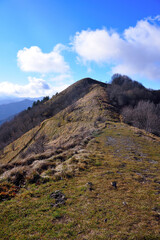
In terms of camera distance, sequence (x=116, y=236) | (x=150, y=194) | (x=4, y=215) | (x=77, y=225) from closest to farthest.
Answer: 1. (x=116, y=236)
2. (x=77, y=225)
3. (x=4, y=215)
4. (x=150, y=194)

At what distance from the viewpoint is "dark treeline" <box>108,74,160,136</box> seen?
1752 inches

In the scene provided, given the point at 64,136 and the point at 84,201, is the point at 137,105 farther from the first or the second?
the point at 84,201

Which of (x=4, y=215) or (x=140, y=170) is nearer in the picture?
(x=4, y=215)

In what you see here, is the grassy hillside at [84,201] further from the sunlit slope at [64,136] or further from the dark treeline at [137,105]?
the dark treeline at [137,105]

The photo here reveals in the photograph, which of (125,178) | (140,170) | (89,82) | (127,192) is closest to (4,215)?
(127,192)

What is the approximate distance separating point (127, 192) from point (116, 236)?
363cm

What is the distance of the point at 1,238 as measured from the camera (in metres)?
5.59

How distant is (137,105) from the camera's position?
70.0 meters

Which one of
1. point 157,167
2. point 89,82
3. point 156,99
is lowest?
point 157,167

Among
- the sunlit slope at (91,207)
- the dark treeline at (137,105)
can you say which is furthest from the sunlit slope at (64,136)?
the dark treeline at (137,105)

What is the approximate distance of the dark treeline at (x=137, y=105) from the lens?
146 ft

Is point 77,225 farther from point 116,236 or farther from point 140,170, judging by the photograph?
point 140,170

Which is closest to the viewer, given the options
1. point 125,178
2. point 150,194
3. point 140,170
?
point 150,194

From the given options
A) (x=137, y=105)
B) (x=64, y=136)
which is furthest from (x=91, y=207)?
(x=137, y=105)
